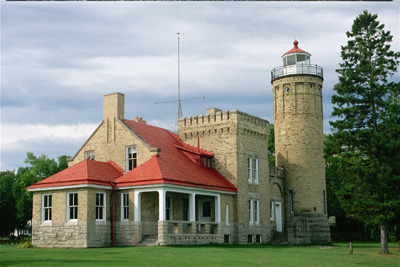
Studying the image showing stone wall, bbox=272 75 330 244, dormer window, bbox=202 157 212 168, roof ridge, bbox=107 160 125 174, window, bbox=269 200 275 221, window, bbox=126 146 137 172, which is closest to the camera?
window, bbox=126 146 137 172

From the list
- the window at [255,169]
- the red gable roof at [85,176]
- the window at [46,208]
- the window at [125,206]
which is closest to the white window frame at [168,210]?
the window at [125,206]

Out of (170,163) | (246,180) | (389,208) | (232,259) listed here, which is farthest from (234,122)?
(232,259)

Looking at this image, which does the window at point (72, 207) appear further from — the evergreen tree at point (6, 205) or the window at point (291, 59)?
the evergreen tree at point (6, 205)

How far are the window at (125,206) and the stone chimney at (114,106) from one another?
6780 mm

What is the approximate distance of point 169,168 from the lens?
31.0m

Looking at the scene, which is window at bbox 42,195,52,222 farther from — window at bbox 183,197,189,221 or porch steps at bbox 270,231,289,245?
porch steps at bbox 270,231,289,245

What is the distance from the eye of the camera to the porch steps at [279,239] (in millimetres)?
38659

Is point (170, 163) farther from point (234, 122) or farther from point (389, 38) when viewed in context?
point (389, 38)

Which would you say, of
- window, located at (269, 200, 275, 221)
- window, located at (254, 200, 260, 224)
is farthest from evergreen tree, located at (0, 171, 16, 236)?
window, located at (254, 200, 260, 224)

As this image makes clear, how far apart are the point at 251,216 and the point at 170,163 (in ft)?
30.4

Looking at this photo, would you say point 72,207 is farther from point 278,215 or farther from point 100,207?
point 278,215

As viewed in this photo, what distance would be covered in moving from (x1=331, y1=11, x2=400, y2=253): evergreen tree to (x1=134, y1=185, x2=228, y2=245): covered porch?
9.47m

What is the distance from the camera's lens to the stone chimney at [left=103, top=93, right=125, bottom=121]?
34.8 metres

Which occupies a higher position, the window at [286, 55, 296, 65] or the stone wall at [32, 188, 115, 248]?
the window at [286, 55, 296, 65]
